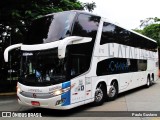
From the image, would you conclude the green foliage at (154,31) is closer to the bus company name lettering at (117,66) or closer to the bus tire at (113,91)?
the bus company name lettering at (117,66)

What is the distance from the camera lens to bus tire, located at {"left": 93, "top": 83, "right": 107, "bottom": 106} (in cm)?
1173

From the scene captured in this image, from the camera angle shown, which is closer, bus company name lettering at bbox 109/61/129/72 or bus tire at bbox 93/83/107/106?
bus tire at bbox 93/83/107/106

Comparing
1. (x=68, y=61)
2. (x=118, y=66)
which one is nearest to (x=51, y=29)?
(x=68, y=61)

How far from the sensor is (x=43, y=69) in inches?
385

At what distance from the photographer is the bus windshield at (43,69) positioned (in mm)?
9578

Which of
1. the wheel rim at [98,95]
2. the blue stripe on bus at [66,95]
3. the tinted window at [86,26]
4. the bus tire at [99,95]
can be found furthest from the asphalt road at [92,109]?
the tinted window at [86,26]

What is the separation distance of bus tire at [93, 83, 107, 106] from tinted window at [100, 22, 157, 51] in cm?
199

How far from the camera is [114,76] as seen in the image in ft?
44.2

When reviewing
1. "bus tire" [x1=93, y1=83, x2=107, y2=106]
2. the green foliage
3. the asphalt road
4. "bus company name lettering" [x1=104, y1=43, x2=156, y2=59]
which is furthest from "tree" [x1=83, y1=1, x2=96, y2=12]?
the green foliage

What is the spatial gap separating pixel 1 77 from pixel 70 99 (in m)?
11.4

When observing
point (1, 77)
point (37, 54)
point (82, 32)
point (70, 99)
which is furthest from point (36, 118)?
point (1, 77)

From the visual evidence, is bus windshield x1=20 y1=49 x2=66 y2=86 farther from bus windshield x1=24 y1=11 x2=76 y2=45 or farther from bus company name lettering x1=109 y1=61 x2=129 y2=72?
bus company name lettering x1=109 y1=61 x2=129 y2=72

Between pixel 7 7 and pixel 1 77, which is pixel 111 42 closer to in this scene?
pixel 7 7

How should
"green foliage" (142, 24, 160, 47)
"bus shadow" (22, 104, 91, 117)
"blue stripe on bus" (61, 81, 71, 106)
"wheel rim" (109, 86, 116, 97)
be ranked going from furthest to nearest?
"green foliage" (142, 24, 160, 47) < "wheel rim" (109, 86, 116, 97) < "bus shadow" (22, 104, 91, 117) < "blue stripe on bus" (61, 81, 71, 106)
